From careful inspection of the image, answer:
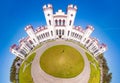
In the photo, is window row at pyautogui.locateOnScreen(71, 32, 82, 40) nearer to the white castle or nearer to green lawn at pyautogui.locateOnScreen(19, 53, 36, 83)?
the white castle

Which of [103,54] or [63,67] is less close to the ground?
[103,54]

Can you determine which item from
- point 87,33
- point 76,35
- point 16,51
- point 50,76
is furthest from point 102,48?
point 50,76

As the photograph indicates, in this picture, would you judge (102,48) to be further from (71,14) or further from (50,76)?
(50,76)

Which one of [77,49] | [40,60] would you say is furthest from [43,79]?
→ [77,49]

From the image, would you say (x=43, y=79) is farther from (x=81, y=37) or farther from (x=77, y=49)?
(x=81, y=37)

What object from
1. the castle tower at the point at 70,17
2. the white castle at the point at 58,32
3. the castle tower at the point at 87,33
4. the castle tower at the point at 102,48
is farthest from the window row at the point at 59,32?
the castle tower at the point at 102,48

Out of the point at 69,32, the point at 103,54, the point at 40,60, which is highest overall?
the point at 69,32

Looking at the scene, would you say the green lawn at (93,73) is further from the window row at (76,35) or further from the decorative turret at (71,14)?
the decorative turret at (71,14)
